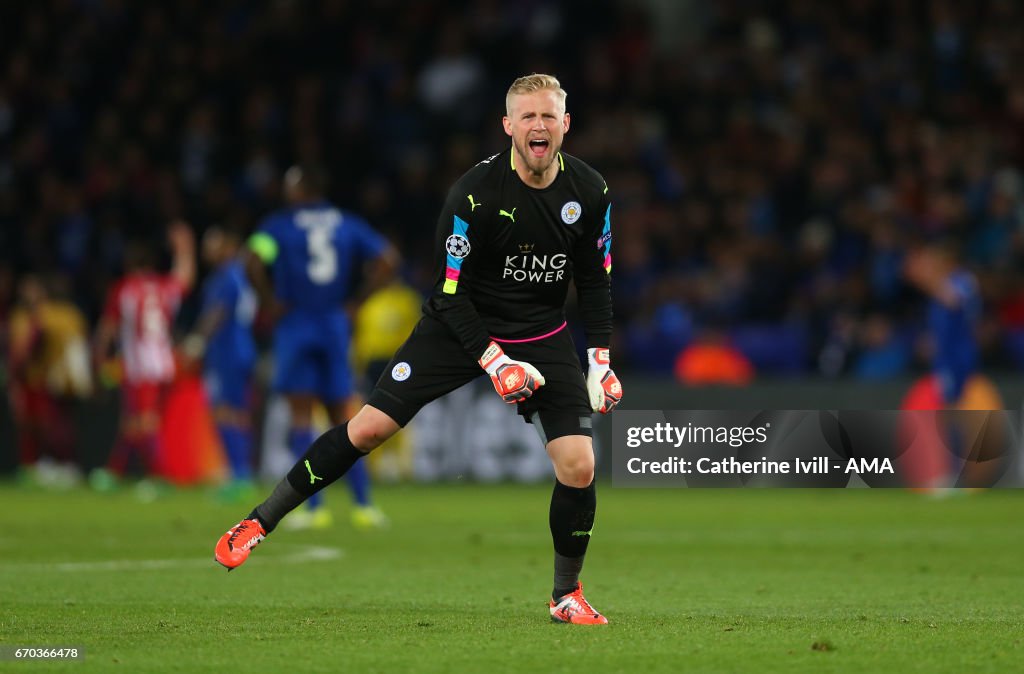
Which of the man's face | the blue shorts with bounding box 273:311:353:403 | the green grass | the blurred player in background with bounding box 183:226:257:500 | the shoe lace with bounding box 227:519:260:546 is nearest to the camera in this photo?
the green grass

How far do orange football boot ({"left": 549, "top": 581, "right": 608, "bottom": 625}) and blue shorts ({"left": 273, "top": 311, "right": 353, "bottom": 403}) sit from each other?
5.82 metres

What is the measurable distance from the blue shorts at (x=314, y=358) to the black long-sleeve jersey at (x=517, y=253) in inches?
217

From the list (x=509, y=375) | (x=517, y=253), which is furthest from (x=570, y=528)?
(x=517, y=253)

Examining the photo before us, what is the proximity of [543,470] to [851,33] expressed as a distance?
767 cm

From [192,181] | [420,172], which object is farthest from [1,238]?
[420,172]

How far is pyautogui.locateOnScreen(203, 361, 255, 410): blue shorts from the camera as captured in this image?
15734mm

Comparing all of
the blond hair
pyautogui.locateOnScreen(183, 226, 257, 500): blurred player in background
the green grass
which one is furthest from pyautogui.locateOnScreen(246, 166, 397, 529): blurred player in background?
the blond hair

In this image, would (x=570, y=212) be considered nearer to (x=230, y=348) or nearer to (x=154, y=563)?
(x=154, y=563)

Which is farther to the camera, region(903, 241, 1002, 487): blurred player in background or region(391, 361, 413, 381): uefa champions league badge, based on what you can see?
region(903, 241, 1002, 487): blurred player in background

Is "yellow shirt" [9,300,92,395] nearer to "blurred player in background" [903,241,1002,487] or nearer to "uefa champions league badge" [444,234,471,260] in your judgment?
"blurred player in background" [903,241,1002,487]

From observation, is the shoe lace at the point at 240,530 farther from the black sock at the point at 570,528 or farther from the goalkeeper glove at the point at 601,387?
the goalkeeper glove at the point at 601,387

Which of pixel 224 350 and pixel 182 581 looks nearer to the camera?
pixel 182 581

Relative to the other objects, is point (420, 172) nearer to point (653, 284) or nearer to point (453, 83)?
point (453, 83)

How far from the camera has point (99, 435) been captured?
2055 cm
